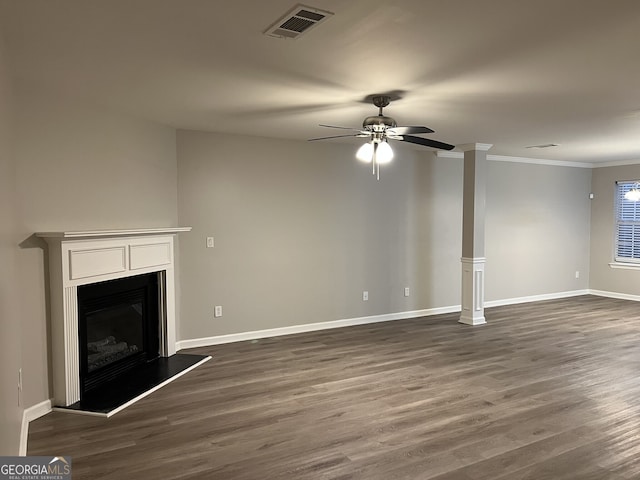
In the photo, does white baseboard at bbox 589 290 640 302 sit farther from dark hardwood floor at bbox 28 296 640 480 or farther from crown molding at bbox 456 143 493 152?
crown molding at bbox 456 143 493 152

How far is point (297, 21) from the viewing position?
2.21m

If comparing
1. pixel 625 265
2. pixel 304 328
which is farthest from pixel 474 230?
pixel 625 265

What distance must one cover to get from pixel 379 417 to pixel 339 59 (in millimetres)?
2529

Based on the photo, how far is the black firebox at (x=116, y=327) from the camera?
380 cm

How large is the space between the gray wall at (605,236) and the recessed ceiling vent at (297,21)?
7.98m

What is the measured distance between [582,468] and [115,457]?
2.81 meters

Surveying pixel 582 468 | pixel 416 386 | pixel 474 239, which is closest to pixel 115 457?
pixel 416 386

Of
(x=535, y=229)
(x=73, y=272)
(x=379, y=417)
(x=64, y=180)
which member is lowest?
(x=379, y=417)

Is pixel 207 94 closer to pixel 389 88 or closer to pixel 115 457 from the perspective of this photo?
pixel 389 88

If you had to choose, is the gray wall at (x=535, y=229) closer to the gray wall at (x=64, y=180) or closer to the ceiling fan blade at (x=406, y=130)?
the ceiling fan blade at (x=406, y=130)

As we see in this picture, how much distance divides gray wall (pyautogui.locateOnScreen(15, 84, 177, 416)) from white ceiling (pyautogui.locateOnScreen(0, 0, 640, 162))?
0.20 m

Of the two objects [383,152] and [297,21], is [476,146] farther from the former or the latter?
[297,21]

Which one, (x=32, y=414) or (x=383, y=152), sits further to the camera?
(x=383, y=152)

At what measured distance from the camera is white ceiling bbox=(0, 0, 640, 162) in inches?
83.5
